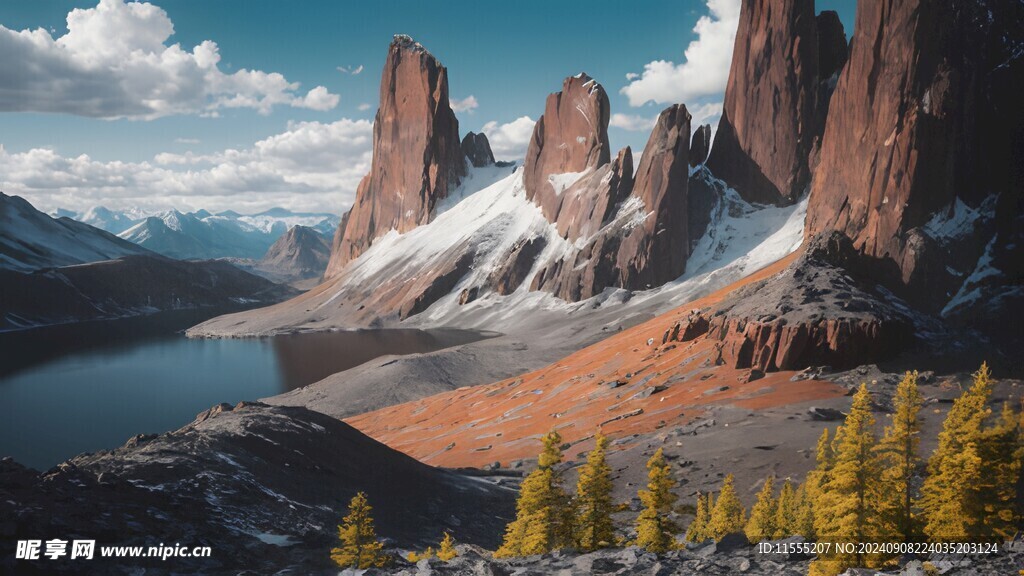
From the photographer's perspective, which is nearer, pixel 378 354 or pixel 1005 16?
pixel 1005 16

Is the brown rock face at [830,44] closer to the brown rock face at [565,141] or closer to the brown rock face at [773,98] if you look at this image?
the brown rock face at [773,98]

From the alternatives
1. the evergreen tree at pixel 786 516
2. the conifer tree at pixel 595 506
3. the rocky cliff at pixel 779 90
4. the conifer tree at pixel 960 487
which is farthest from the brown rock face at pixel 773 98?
Answer: the conifer tree at pixel 595 506

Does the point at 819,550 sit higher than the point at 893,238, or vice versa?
the point at 893,238

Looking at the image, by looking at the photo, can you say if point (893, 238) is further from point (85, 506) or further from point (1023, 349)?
point (85, 506)

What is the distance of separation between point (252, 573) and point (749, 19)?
141 m

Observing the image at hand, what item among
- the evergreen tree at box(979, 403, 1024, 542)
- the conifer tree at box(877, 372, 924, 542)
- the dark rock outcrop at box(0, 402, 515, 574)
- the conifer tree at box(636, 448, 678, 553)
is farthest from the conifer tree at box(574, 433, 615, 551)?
the evergreen tree at box(979, 403, 1024, 542)

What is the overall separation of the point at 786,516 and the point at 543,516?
10.4 metres

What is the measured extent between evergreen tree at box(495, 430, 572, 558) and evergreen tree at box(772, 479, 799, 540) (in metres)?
8.40

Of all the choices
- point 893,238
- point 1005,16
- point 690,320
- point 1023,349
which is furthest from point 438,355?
point 1005,16

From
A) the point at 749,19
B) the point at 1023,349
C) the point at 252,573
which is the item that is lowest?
the point at 252,573

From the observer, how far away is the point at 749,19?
13088 cm

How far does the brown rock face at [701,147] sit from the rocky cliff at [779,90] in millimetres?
8870

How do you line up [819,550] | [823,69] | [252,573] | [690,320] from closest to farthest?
[819,550] → [252,573] → [690,320] → [823,69]

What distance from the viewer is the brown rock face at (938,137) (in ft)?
224
